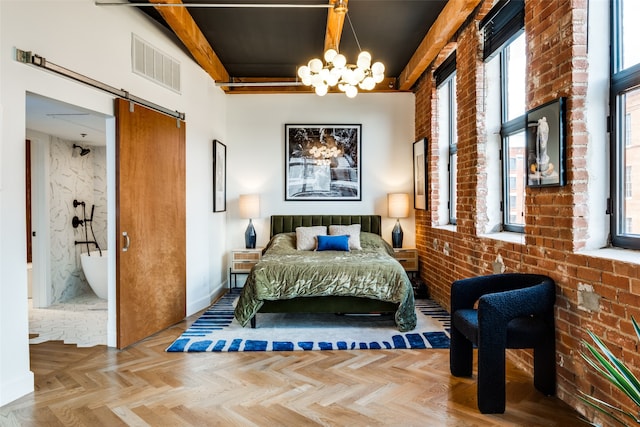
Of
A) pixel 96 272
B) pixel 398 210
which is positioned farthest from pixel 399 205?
pixel 96 272

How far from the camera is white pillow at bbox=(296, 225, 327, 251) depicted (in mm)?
5418

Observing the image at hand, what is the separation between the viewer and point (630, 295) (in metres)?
2.03

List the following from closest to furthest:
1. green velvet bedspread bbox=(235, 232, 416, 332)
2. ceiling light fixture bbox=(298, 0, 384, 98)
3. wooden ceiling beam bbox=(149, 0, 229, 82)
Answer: ceiling light fixture bbox=(298, 0, 384, 98) < wooden ceiling beam bbox=(149, 0, 229, 82) < green velvet bedspread bbox=(235, 232, 416, 332)

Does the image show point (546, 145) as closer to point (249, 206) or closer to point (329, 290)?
point (329, 290)

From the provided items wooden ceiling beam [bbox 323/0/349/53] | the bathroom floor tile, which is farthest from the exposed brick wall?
the bathroom floor tile

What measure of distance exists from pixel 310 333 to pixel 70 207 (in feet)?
13.5

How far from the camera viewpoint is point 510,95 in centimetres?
374

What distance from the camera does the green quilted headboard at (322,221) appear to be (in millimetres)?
6062

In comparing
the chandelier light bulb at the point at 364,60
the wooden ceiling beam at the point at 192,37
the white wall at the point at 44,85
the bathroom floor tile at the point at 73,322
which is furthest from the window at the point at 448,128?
the bathroom floor tile at the point at 73,322

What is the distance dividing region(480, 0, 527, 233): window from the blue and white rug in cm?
128

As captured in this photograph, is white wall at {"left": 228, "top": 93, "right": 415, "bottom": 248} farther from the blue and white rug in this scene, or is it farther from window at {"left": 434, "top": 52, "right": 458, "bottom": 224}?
the blue and white rug

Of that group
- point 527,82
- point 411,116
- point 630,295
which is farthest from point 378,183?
point 630,295

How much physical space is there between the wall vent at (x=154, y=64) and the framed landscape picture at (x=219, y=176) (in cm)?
117

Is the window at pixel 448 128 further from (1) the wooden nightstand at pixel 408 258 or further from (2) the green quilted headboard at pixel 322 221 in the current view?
(2) the green quilted headboard at pixel 322 221
